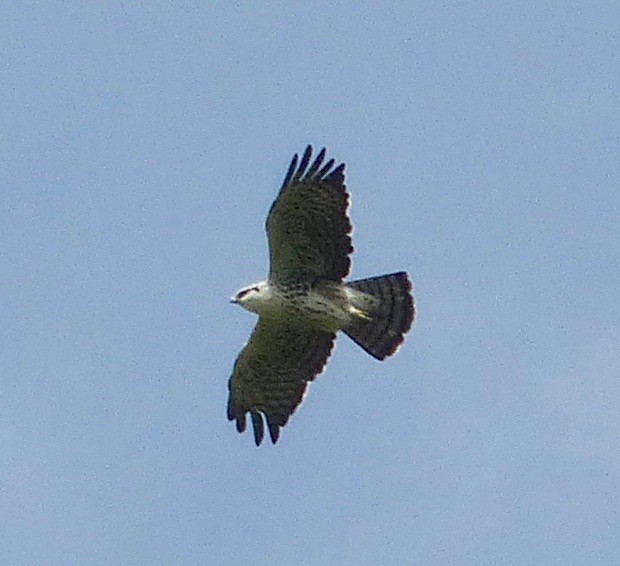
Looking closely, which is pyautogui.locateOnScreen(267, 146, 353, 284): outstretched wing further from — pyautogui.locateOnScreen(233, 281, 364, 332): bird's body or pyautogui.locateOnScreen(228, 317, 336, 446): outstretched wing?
pyautogui.locateOnScreen(228, 317, 336, 446): outstretched wing

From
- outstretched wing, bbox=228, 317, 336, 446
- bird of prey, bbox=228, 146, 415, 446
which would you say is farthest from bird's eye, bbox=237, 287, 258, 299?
outstretched wing, bbox=228, 317, 336, 446

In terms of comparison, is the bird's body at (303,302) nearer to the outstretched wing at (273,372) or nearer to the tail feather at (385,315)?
the tail feather at (385,315)

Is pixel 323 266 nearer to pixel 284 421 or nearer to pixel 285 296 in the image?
pixel 285 296

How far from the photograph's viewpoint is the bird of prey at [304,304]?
21.6 m

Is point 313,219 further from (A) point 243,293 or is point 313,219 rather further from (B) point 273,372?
(B) point 273,372

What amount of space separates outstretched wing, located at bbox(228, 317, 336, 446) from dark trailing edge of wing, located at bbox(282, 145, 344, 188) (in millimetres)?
1667

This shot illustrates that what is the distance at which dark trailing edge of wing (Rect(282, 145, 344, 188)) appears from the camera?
2155cm

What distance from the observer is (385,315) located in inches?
880

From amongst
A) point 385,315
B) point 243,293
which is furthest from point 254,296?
point 385,315

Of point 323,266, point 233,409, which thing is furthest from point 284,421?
point 323,266

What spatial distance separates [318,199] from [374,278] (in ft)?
4.03

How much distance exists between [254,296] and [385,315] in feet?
4.54

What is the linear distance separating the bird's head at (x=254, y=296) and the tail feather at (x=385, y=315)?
3.15ft

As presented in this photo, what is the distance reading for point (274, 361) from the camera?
2289 cm
